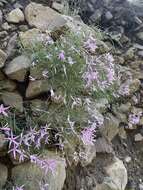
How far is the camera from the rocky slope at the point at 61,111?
115 inches

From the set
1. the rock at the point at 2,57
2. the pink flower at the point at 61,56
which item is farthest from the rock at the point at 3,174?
the pink flower at the point at 61,56

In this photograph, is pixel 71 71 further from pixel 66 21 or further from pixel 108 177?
pixel 108 177

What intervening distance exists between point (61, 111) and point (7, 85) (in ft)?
1.26

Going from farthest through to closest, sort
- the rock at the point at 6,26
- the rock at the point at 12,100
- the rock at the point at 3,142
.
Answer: the rock at the point at 6,26 < the rock at the point at 12,100 < the rock at the point at 3,142

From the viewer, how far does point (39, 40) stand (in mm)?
3215

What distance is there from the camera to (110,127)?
3.60 meters

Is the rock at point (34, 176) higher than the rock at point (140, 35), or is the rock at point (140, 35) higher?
the rock at point (140, 35)

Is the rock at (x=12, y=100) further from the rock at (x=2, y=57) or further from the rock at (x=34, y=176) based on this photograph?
the rock at (x=34, y=176)

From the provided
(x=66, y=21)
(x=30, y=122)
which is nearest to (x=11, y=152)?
(x=30, y=122)

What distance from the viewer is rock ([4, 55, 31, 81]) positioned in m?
3.07

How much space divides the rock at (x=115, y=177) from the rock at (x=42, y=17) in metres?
1.08

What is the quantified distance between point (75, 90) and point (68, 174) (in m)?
0.56

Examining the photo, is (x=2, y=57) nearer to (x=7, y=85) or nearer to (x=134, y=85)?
(x=7, y=85)

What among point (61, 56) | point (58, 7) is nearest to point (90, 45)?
point (61, 56)
